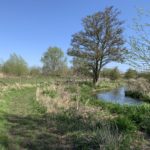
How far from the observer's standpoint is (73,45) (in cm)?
4059

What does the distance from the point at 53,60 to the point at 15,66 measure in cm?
1548

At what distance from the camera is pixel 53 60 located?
7088 centimetres

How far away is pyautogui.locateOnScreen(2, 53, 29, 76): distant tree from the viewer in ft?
185

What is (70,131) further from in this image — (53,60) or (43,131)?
(53,60)

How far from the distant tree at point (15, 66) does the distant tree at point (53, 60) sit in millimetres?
12749

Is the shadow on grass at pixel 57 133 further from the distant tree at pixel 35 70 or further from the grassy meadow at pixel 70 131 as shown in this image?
the distant tree at pixel 35 70

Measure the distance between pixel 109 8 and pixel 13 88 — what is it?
18932 millimetres

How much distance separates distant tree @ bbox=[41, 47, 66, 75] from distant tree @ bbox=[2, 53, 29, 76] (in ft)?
41.8

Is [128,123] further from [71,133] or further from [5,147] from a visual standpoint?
[5,147]

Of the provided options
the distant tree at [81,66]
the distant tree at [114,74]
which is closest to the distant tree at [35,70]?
the distant tree at [114,74]

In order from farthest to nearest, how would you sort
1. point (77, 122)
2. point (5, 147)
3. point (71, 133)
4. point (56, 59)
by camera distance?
point (56, 59)
point (77, 122)
point (71, 133)
point (5, 147)

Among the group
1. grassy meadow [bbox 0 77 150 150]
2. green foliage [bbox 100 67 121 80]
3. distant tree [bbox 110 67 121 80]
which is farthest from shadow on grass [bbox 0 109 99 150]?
distant tree [bbox 110 67 121 80]

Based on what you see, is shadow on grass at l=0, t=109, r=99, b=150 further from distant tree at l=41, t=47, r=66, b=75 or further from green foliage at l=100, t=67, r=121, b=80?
distant tree at l=41, t=47, r=66, b=75

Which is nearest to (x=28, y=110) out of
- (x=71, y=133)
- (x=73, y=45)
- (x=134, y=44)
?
(x=71, y=133)
